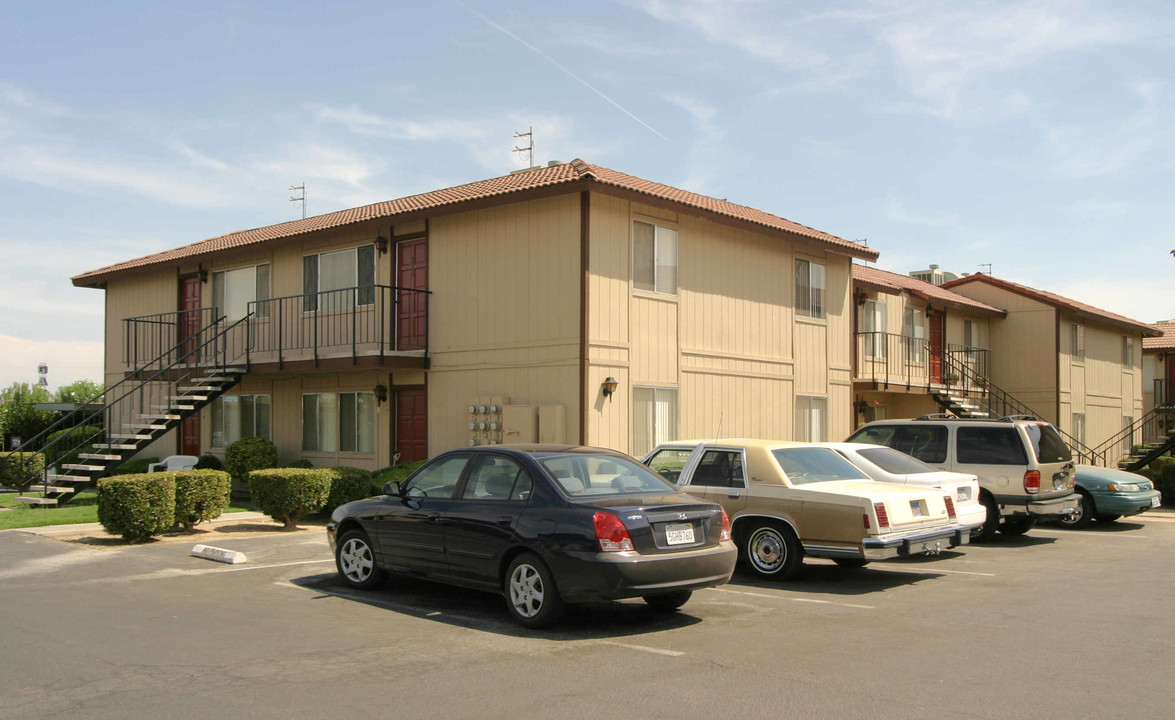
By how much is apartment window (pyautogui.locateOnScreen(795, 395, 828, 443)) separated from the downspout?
6.59 meters

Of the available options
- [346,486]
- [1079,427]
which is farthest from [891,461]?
[1079,427]

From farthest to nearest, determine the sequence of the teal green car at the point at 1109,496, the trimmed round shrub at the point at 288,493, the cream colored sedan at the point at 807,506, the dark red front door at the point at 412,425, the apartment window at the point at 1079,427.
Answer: the apartment window at the point at 1079,427 → the dark red front door at the point at 412,425 → the teal green car at the point at 1109,496 → the trimmed round shrub at the point at 288,493 → the cream colored sedan at the point at 807,506

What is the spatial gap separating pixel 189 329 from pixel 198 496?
1032cm

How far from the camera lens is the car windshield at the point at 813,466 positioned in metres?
10.4

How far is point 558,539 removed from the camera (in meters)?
7.52

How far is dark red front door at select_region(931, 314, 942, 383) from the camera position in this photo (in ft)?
91.3

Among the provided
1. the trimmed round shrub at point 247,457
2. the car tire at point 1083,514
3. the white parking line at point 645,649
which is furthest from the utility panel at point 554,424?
the car tire at point 1083,514

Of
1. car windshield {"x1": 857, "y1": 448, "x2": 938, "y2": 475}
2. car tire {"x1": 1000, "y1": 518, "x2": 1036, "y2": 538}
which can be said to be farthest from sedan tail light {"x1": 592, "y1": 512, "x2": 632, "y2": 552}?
car tire {"x1": 1000, "y1": 518, "x2": 1036, "y2": 538}

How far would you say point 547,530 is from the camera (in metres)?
7.62

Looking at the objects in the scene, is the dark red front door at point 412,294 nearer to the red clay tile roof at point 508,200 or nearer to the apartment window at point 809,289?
the red clay tile roof at point 508,200

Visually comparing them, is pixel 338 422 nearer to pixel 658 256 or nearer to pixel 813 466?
pixel 658 256

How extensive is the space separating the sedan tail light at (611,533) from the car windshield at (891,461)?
512 cm

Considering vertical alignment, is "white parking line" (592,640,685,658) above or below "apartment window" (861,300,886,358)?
below

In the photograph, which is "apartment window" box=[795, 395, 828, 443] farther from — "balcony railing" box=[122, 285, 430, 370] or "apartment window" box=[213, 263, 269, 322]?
"apartment window" box=[213, 263, 269, 322]
